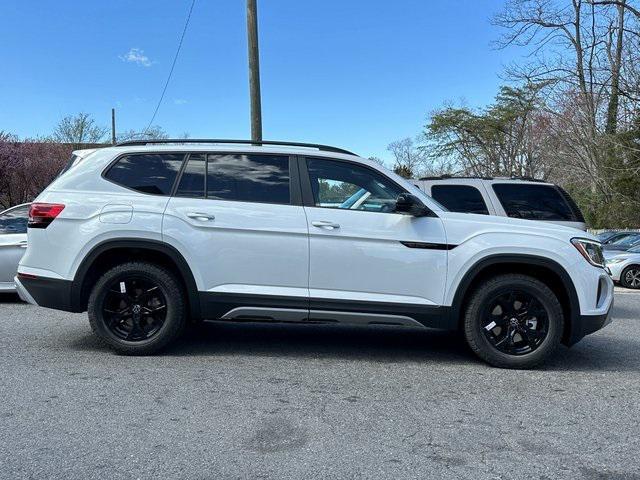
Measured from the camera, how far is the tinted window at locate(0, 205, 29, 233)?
8.34 m

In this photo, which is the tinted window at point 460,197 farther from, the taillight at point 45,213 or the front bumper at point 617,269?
the front bumper at point 617,269

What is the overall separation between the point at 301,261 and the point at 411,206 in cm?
109

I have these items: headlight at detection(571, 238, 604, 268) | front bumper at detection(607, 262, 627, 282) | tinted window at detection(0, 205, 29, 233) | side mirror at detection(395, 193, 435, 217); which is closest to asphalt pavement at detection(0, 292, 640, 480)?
headlight at detection(571, 238, 604, 268)

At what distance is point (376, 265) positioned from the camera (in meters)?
5.00

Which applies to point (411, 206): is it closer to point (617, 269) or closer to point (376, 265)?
point (376, 265)

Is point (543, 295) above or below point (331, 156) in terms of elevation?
below

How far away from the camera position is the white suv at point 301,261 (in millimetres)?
4996

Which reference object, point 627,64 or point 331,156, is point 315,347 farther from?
point 627,64

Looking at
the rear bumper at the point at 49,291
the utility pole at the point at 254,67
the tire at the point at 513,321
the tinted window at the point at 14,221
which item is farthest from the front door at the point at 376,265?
the utility pole at the point at 254,67

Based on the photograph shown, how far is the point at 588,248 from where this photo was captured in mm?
5117

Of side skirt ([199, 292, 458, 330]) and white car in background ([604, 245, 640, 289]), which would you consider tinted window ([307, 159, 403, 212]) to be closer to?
side skirt ([199, 292, 458, 330])

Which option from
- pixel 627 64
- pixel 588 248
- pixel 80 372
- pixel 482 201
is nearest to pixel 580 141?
pixel 627 64

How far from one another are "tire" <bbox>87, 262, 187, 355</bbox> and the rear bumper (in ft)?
0.68

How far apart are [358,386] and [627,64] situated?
24149 mm
